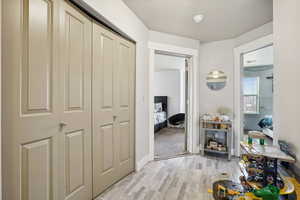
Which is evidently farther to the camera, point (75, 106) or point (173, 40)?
point (173, 40)

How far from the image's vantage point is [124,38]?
2.49 meters

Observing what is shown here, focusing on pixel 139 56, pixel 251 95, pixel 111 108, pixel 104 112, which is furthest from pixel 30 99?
pixel 251 95

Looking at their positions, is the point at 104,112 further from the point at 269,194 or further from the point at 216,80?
the point at 216,80

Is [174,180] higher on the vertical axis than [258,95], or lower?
lower

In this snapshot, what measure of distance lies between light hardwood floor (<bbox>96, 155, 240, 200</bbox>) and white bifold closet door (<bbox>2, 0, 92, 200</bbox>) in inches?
21.8

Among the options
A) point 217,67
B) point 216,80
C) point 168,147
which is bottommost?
point 168,147

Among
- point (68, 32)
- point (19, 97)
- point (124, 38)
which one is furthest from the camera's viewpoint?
point (124, 38)

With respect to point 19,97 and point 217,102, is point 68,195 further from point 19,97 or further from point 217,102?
point 217,102

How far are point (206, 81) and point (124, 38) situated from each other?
7.07ft

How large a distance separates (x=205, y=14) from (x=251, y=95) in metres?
4.94

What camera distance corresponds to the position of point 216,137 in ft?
12.0

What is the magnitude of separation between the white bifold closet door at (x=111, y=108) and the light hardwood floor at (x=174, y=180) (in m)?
0.21

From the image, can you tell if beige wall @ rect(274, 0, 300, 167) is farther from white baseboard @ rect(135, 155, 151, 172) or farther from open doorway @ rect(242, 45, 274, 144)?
open doorway @ rect(242, 45, 274, 144)

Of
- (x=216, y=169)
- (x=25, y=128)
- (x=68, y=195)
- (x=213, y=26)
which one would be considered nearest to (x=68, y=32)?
(x=25, y=128)
